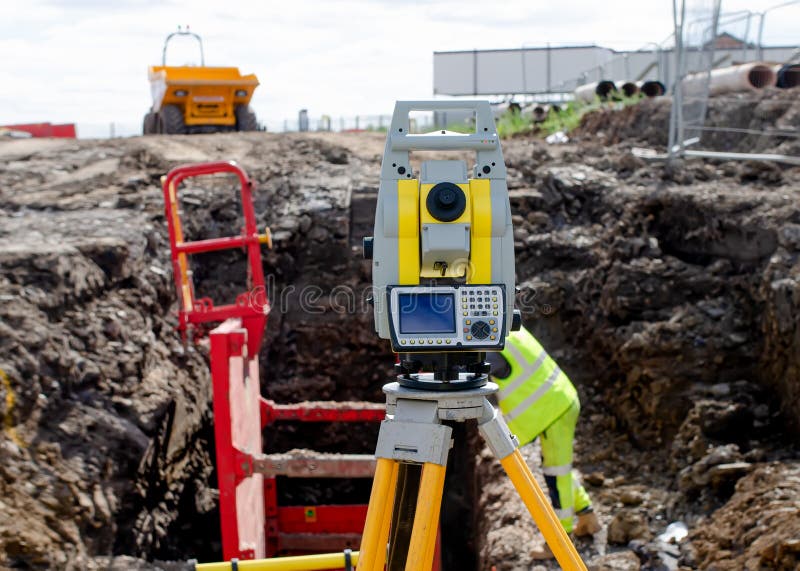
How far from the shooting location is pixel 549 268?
25.3 feet

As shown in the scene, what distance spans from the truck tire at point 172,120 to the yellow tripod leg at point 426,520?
12.4 m

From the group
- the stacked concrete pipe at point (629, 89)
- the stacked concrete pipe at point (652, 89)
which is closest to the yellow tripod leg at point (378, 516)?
the stacked concrete pipe at point (652, 89)

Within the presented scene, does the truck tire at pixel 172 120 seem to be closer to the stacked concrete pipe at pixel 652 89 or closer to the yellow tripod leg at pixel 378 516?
the stacked concrete pipe at pixel 652 89

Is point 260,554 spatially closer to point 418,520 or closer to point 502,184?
point 418,520

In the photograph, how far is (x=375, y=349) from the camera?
7.87 meters

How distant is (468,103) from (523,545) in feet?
9.58

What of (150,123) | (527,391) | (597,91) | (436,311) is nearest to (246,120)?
(150,123)

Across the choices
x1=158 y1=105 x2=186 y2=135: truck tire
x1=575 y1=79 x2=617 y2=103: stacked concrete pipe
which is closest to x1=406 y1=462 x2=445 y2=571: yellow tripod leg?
x1=575 y1=79 x2=617 y2=103: stacked concrete pipe

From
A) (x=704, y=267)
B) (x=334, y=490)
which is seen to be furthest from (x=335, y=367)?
(x=704, y=267)

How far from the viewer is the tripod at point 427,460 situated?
8.45ft

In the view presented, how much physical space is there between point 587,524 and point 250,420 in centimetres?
226

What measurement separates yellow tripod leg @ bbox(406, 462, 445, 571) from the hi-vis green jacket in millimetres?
1859

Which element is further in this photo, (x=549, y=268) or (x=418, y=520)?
(x=549, y=268)

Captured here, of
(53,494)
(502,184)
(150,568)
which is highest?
(502,184)
